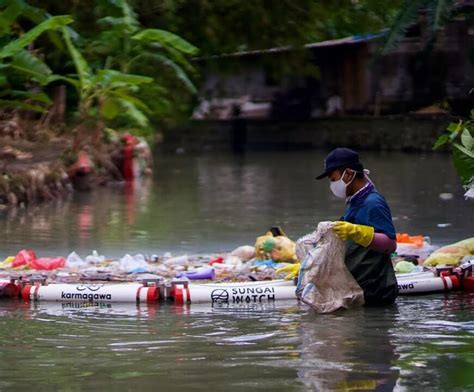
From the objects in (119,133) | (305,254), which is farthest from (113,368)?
(119,133)

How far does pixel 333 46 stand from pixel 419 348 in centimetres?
2992

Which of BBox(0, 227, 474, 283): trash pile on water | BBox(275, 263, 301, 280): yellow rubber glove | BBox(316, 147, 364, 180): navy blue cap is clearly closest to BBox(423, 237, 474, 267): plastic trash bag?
BBox(0, 227, 474, 283): trash pile on water

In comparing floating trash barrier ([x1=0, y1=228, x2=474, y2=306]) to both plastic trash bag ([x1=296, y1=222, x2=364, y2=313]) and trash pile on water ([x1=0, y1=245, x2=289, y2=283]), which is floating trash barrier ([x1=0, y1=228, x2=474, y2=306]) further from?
plastic trash bag ([x1=296, y1=222, x2=364, y2=313])

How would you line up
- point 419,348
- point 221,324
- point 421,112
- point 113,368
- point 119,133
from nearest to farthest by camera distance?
1. point 113,368
2. point 419,348
3. point 221,324
4. point 119,133
5. point 421,112

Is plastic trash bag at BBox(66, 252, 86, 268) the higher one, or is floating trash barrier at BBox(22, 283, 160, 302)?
plastic trash bag at BBox(66, 252, 86, 268)

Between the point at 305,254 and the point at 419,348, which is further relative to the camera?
the point at 305,254

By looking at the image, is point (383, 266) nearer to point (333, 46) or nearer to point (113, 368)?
point (113, 368)

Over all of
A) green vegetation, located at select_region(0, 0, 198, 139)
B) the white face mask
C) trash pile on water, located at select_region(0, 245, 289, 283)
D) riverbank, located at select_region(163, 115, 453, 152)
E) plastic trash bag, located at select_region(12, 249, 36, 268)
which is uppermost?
riverbank, located at select_region(163, 115, 453, 152)

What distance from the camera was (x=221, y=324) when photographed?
26.6ft

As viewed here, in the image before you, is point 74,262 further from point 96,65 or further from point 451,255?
point 96,65

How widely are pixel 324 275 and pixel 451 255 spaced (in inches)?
95.3

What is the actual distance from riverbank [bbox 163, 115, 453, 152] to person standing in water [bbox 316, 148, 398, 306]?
24.5 m

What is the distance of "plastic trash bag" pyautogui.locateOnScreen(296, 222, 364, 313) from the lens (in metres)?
8.25

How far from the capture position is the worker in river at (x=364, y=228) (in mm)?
8172
